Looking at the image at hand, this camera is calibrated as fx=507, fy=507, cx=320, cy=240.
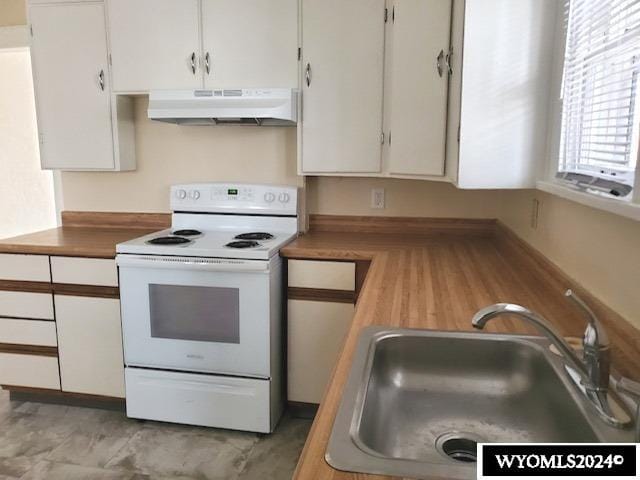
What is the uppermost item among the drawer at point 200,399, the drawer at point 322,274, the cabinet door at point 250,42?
the cabinet door at point 250,42

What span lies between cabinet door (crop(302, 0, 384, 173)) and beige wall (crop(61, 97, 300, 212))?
0.34 metres

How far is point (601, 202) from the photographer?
3.85ft

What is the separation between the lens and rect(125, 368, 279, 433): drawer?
2441 mm

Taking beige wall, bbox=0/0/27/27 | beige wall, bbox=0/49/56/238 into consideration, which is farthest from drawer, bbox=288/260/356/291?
beige wall, bbox=0/0/27/27

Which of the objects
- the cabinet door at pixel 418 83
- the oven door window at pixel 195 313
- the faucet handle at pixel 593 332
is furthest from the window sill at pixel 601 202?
the oven door window at pixel 195 313

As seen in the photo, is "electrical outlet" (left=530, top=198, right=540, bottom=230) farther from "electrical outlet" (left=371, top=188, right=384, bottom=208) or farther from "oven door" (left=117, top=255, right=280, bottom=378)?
"oven door" (left=117, top=255, right=280, bottom=378)

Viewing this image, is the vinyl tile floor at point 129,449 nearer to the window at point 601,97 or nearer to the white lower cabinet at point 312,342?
the white lower cabinet at point 312,342

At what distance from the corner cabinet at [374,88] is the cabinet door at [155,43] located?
0.61m

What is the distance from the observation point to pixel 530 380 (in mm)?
1207

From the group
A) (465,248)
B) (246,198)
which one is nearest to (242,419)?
(246,198)

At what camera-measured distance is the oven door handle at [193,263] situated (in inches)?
91.0

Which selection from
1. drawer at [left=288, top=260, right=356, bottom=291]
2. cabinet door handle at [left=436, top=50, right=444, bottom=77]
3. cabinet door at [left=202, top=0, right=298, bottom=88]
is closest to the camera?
cabinet door handle at [left=436, top=50, right=444, bottom=77]

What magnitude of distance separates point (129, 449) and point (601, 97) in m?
2.40

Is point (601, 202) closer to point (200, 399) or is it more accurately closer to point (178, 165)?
point (200, 399)
